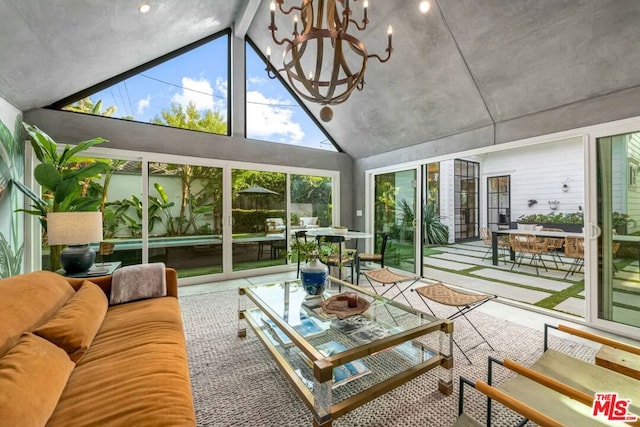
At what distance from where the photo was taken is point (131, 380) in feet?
4.04

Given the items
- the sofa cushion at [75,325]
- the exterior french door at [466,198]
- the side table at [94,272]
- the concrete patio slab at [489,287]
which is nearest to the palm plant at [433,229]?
the exterior french door at [466,198]

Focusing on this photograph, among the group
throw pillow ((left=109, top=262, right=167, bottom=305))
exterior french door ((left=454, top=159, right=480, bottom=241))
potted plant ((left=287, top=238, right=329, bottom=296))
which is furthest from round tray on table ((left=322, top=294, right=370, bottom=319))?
exterior french door ((left=454, top=159, right=480, bottom=241))

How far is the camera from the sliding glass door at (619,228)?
269 centimetres

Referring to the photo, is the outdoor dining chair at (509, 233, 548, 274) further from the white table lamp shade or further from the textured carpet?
the white table lamp shade

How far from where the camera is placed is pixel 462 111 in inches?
152

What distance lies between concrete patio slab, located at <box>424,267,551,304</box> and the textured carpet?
3.91 feet

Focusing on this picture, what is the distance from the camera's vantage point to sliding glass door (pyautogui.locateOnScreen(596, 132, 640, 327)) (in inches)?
106

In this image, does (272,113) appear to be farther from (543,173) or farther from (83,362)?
(543,173)

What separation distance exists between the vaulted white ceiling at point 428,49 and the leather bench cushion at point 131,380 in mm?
2737

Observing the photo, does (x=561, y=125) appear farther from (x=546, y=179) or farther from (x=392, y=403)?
(x=546, y=179)

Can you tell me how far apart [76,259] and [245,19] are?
13.7 ft

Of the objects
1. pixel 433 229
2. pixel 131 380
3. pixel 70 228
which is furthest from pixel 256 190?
pixel 433 229

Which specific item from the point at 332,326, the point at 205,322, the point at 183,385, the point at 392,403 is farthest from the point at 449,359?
the point at 205,322

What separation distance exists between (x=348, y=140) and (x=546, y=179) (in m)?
6.27
